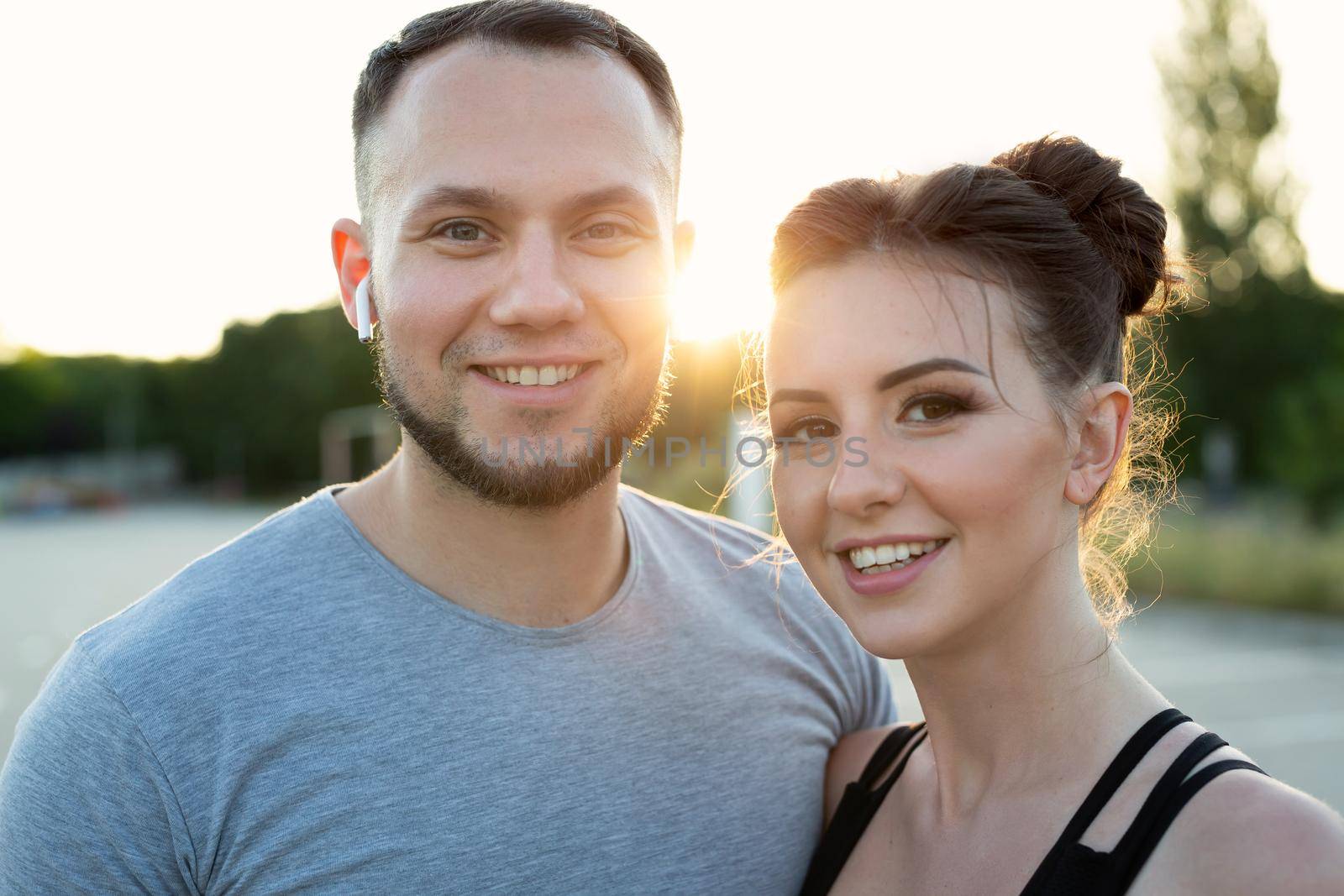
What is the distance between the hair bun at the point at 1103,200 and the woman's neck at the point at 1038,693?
672mm

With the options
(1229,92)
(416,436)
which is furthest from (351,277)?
(1229,92)

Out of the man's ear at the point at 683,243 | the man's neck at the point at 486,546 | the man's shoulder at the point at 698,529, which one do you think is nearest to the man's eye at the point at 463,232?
the man's neck at the point at 486,546

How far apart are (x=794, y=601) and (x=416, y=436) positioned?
3.80ft

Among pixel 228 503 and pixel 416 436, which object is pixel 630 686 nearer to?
pixel 416 436

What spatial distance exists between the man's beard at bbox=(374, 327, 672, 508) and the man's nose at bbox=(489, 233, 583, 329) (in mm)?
231

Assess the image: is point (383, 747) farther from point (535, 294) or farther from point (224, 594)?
point (535, 294)

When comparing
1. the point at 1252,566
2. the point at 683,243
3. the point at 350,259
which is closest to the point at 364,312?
the point at 350,259

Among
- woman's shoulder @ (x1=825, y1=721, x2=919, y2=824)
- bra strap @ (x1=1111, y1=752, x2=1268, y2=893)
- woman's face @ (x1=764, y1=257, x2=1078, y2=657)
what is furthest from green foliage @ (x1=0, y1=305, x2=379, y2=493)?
bra strap @ (x1=1111, y1=752, x2=1268, y2=893)

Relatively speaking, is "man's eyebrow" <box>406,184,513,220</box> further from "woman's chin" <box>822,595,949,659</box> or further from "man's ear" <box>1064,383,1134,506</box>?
"man's ear" <box>1064,383,1134,506</box>

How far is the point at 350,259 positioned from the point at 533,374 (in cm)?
64

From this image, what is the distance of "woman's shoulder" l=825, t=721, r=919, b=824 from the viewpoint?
2678mm

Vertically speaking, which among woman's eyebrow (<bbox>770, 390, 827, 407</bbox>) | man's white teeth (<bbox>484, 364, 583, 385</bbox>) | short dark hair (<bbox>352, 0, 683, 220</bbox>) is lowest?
woman's eyebrow (<bbox>770, 390, 827, 407</bbox>)

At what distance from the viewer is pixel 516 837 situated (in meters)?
2.22

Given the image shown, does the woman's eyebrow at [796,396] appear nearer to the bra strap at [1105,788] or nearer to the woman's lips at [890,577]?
the woman's lips at [890,577]
